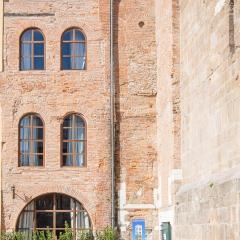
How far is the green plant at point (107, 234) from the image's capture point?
25.5 m

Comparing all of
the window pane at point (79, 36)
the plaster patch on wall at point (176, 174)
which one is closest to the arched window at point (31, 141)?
the window pane at point (79, 36)

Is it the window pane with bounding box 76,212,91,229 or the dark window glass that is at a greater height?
the dark window glass

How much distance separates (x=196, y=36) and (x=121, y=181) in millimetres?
8148

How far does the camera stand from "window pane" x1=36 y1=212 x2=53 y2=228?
26.4 m

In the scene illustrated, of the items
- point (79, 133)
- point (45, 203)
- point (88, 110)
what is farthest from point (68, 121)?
point (45, 203)

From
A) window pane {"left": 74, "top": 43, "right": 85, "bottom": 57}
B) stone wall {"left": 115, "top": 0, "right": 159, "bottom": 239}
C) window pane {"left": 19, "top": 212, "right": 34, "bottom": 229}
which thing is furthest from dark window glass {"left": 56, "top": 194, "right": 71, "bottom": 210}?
window pane {"left": 74, "top": 43, "right": 85, "bottom": 57}

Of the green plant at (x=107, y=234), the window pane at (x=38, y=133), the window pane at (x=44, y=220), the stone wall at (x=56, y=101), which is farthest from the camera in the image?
the window pane at (x=38, y=133)

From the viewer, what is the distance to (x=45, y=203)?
26.5 meters

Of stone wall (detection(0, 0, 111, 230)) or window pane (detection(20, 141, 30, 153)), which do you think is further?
window pane (detection(20, 141, 30, 153))

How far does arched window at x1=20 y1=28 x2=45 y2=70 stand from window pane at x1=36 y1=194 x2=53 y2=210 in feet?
11.9

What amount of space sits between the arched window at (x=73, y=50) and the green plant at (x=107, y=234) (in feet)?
15.1

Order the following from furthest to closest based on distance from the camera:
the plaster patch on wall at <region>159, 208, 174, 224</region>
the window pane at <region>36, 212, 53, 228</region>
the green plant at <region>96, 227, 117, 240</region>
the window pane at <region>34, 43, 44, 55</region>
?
the window pane at <region>34, 43, 44, 55</region> < the window pane at <region>36, 212, 53, 228</region> < the green plant at <region>96, 227, 117, 240</region> < the plaster patch on wall at <region>159, 208, 174, 224</region>

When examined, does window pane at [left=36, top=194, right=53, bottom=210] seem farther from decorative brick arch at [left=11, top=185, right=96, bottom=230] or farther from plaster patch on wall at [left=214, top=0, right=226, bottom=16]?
plaster patch on wall at [left=214, top=0, right=226, bottom=16]

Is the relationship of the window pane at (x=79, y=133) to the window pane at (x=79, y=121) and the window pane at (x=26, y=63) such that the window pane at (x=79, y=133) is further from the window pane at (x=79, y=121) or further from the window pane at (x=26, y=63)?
the window pane at (x=26, y=63)
